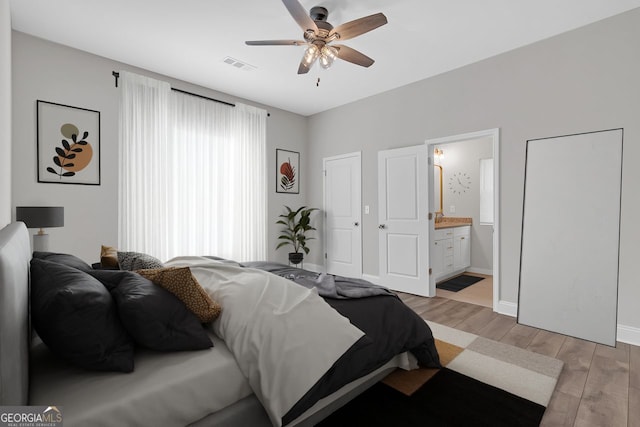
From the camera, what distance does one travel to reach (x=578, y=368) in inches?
86.7

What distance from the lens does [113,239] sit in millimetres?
3500

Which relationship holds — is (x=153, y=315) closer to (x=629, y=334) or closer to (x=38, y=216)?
(x=38, y=216)

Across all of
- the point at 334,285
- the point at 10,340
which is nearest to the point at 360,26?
the point at 334,285

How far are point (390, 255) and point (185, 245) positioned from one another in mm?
2839

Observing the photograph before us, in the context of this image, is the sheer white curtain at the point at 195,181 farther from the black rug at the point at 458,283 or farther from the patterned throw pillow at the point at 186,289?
the black rug at the point at 458,283

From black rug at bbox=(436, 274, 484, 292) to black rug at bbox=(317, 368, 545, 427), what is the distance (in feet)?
8.80

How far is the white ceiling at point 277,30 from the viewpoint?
8.56 feet

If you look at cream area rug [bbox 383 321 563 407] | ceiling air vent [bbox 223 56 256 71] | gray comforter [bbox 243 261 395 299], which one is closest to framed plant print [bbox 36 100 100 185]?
ceiling air vent [bbox 223 56 256 71]

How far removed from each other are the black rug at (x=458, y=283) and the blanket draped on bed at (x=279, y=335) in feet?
11.4

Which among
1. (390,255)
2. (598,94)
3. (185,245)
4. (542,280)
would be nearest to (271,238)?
(185,245)

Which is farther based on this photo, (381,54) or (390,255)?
(390,255)

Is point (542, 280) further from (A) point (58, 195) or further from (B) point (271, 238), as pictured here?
(A) point (58, 195)

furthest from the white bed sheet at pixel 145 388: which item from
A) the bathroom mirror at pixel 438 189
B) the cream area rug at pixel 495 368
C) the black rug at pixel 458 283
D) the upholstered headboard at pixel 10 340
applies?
the bathroom mirror at pixel 438 189

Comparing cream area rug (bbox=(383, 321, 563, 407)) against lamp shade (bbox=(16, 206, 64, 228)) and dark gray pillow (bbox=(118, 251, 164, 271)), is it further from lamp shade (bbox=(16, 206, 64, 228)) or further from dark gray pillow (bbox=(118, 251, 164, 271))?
lamp shade (bbox=(16, 206, 64, 228))
